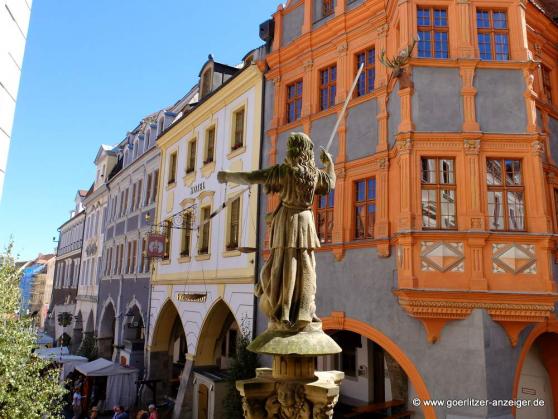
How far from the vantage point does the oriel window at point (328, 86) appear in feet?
45.3

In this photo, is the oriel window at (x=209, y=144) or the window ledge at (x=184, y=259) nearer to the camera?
the oriel window at (x=209, y=144)

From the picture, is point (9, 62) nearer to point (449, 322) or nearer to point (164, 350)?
point (449, 322)

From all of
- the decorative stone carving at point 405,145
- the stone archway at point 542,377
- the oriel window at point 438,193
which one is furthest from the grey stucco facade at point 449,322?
the stone archway at point 542,377

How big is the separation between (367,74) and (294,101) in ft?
10.0

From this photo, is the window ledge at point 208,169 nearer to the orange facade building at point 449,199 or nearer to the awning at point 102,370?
the orange facade building at point 449,199

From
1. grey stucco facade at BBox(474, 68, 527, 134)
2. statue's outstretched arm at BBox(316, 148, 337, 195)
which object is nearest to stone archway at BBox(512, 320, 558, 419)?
grey stucco facade at BBox(474, 68, 527, 134)

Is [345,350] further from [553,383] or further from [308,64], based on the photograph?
[308,64]

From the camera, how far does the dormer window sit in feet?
69.4

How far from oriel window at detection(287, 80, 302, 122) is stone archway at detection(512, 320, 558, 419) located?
9.66m

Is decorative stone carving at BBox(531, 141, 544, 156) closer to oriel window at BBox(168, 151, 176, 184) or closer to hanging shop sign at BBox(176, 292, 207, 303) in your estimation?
hanging shop sign at BBox(176, 292, 207, 303)

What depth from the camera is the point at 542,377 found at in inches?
523

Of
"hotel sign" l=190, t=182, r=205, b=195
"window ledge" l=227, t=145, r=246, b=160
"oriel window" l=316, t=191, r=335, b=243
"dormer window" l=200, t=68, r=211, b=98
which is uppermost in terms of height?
"dormer window" l=200, t=68, r=211, b=98

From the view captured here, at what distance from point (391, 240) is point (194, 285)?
10.3 metres

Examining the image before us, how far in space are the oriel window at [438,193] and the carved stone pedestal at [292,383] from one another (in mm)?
6298
